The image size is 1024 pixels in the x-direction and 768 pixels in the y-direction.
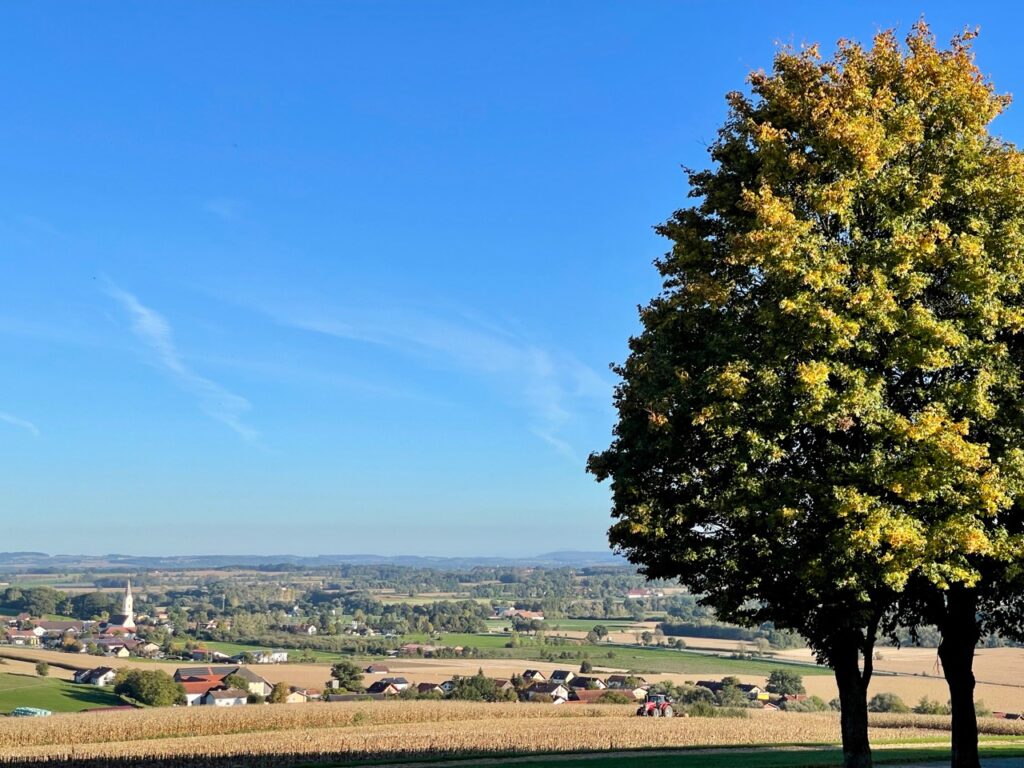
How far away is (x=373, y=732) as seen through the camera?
49594 millimetres

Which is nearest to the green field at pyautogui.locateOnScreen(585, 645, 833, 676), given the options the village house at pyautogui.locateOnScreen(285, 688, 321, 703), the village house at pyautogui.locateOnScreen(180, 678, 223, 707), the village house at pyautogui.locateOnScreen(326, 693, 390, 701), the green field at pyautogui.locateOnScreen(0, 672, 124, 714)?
the village house at pyautogui.locateOnScreen(326, 693, 390, 701)

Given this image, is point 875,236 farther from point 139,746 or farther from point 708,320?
point 139,746

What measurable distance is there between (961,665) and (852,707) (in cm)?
287

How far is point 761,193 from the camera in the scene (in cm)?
2100

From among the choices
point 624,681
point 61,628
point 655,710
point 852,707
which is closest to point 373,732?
point 655,710

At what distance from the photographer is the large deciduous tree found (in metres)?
19.6

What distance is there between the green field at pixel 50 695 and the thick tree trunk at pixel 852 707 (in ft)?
224

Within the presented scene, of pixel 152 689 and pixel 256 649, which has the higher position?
pixel 152 689

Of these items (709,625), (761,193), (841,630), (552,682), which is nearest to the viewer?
(761,193)

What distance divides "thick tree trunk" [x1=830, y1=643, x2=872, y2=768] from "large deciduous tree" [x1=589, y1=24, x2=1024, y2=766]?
0.06 metres

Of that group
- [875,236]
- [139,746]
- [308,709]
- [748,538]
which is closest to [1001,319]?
[875,236]

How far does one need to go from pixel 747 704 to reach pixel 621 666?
36476 millimetres

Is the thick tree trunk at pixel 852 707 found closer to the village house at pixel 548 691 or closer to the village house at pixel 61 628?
the village house at pixel 548 691

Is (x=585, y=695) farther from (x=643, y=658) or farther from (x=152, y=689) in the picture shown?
(x=643, y=658)
